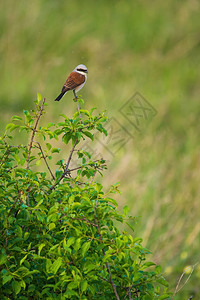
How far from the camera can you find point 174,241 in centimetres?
448

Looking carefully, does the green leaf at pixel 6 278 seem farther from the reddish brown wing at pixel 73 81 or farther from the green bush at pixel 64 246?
the reddish brown wing at pixel 73 81

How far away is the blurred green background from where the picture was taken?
4.72 m

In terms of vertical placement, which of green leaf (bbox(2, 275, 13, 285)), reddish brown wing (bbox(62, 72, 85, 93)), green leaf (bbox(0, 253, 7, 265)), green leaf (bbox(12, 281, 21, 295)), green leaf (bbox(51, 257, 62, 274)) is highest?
reddish brown wing (bbox(62, 72, 85, 93))

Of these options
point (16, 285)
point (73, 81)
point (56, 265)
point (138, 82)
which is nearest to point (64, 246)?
point (56, 265)

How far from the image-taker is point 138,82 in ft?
23.4

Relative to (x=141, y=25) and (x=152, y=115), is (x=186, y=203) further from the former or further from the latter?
(x=141, y=25)

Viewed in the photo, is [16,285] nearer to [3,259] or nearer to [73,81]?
[3,259]

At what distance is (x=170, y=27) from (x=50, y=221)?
684 cm

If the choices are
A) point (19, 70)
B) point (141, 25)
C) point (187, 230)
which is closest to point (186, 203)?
point (187, 230)

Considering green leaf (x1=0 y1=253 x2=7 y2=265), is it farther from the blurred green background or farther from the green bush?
the blurred green background

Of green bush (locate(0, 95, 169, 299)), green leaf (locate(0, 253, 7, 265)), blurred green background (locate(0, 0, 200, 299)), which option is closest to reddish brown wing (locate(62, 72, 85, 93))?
green bush (locate(0, 95, 169, 299))

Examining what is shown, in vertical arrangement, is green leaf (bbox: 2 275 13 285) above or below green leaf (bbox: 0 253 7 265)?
below

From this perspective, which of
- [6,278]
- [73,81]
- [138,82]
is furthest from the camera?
[138,82]

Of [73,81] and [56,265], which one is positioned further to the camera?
[73,81]
